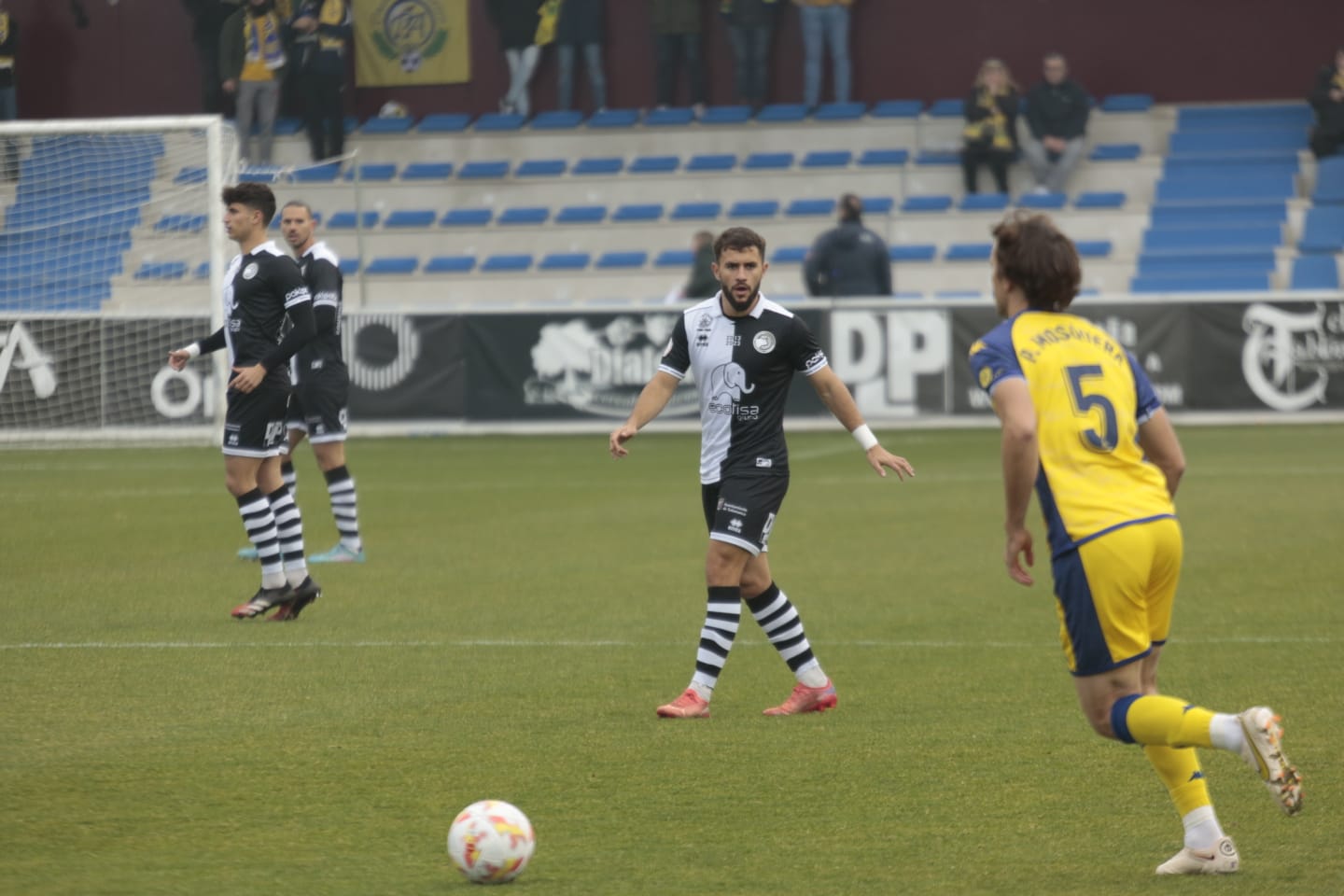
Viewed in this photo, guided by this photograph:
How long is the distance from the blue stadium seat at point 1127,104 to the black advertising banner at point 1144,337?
769 centimetres

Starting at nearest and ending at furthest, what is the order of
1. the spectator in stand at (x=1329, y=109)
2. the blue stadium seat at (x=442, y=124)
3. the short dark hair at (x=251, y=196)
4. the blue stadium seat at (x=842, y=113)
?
the short dark hair at (x=251, y=196), the spectator in stand at (x=1329, y=109), the blue stadium seat at (x=842, y=113), the blue stadium seat at (x=442, y=124)

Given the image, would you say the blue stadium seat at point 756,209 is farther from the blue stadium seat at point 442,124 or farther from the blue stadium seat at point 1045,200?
the blue stadium seat at point 442,124

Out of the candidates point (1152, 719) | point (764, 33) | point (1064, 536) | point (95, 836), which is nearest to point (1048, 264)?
point (1064, 536)

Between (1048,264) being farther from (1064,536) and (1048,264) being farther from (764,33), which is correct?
(764,33)

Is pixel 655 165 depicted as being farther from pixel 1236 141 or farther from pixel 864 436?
pixel 864 436

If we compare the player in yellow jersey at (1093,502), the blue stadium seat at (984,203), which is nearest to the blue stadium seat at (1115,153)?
the blue stadium seat at (984,203)

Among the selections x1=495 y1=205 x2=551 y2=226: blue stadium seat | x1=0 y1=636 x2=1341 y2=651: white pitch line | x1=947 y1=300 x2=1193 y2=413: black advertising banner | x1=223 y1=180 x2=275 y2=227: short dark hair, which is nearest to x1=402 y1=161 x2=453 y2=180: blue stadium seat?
x1=495 y1=205 x2=551 y2=226: blue stadium seat

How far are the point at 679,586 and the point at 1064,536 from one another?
20.7 ft

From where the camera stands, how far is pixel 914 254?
2655 cm

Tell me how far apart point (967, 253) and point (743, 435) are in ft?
64.1

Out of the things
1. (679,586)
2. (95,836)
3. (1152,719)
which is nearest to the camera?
(1152,719)

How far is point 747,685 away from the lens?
8.02m

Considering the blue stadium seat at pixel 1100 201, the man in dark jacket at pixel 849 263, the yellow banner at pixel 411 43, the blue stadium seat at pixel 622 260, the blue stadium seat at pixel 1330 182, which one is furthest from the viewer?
the yellow banner at pixel 411 43

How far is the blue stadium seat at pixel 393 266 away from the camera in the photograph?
91.3ft
